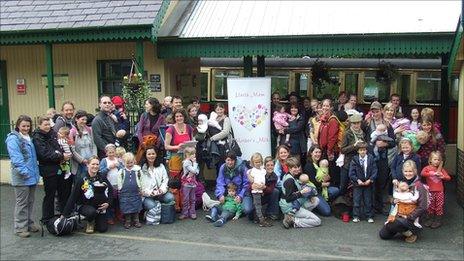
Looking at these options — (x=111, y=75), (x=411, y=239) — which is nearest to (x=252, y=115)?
(x=411, y=239)

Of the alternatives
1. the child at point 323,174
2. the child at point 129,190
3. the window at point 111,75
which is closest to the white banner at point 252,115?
the child at point 323,174

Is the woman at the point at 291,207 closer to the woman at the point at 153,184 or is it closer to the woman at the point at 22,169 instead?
the woman at the point at 153,184

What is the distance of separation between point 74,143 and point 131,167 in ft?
3.24

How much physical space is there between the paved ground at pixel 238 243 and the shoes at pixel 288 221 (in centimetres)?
11

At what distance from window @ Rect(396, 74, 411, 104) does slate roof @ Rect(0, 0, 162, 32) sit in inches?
314

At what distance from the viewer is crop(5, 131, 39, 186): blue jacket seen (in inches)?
283

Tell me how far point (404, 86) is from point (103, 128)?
9.96 m

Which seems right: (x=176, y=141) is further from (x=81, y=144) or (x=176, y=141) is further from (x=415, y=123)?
(x=415, y=123)

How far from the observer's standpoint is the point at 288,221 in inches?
306

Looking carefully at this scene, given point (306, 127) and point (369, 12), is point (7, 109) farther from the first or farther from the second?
point (369, 12)

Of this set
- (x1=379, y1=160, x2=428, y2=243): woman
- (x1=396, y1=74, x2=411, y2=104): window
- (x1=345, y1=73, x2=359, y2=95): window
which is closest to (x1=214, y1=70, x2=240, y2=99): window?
(x1=345, y1=73, x2=359, y2=95): window

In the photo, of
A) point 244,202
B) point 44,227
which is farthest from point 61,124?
point 244,202

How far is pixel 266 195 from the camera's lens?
802 centimetres

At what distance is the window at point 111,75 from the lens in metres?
12.0
